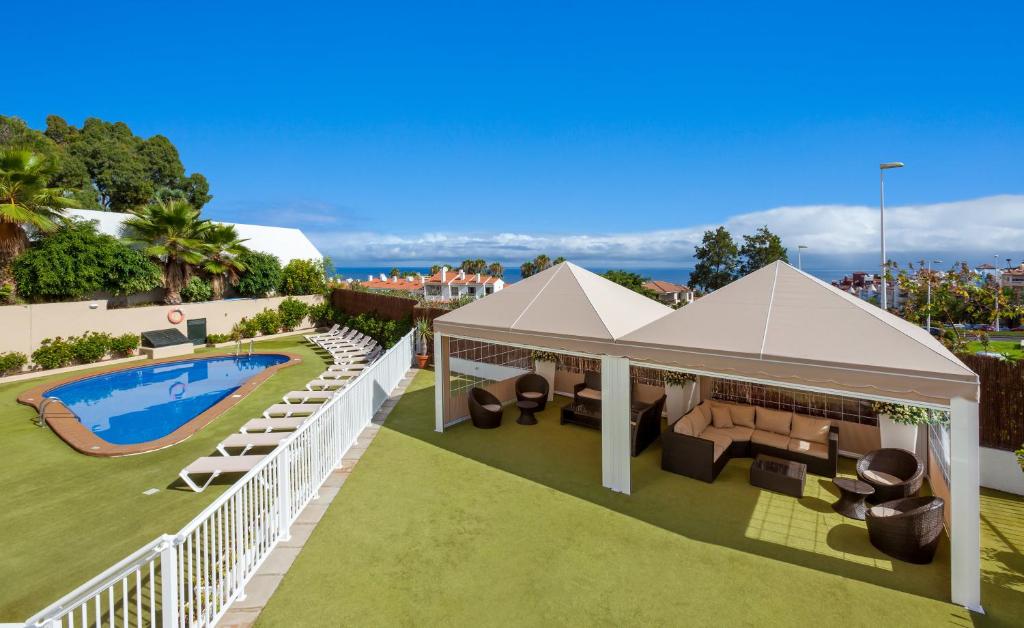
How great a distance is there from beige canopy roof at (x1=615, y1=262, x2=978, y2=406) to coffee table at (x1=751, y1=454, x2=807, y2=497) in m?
2.19

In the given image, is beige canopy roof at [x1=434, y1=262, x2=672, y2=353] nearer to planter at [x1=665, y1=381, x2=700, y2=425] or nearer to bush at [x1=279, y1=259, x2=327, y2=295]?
planter at [x1=665, y1=381, x2=700, y2=425]

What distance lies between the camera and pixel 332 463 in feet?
23.4

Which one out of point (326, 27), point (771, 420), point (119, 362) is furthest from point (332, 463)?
point (326, 27)

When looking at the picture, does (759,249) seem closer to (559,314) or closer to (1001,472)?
(1001,472)

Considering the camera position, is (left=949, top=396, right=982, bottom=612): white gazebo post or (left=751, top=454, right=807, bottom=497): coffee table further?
(left=751, top=454, right=807, bottom=497): coffee table

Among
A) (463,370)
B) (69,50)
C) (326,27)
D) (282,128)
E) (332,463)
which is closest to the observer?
(332,463)

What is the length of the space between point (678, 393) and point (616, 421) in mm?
3220

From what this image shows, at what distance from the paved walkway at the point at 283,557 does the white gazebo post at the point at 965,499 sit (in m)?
6.45

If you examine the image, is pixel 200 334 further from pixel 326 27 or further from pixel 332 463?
pixel 332 463

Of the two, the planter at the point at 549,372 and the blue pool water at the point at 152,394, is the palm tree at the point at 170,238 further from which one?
the planter at the point at 549,372

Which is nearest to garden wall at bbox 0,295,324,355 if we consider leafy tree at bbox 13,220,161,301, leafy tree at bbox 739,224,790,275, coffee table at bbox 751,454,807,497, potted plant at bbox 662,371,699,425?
leafy tree at bbox 13,220,161,301

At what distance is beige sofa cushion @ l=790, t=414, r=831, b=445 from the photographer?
7.34 meters

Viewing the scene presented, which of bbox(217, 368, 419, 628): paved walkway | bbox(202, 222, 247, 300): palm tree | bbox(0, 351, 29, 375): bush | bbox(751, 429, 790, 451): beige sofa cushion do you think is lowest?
bbox(217, 368, 419, 628): paved walkway

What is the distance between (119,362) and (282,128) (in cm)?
2776
